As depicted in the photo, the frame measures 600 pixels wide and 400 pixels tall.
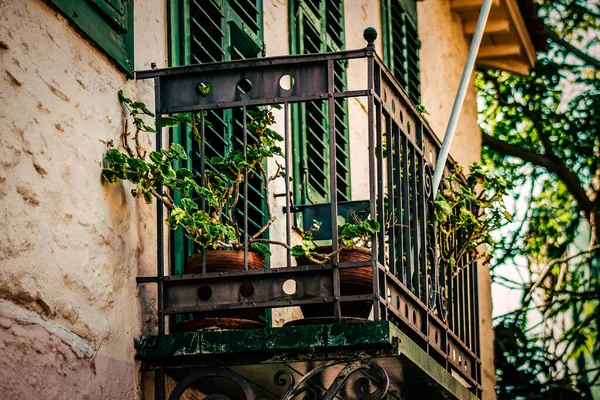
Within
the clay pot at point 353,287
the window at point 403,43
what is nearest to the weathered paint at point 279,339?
the clay pot at point 353,287

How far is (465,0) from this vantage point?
35.1 ft

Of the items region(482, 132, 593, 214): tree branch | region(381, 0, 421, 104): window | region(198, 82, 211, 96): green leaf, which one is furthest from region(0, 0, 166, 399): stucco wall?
region(482, 132, 593, 214): tree branch

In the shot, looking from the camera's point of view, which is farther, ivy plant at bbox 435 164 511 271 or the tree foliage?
the tree foliage

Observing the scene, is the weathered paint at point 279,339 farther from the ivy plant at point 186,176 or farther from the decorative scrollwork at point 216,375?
the ivy plant at point 186,176

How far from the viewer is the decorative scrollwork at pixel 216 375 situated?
503 centimetres

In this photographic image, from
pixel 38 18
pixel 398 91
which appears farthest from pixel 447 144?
pixel 38 18

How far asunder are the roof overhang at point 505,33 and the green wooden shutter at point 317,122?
101 inches

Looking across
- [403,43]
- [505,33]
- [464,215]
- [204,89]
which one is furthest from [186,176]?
[505,33]

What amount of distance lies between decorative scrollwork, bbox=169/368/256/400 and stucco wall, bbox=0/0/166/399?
0.63 ft

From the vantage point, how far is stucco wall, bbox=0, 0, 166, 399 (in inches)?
175

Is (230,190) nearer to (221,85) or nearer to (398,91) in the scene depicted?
(221,85)

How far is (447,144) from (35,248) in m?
2.62

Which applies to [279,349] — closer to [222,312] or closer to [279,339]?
[279,339]

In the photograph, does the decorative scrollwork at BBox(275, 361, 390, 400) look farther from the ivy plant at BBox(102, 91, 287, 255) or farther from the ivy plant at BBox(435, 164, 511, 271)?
the ivy plant at BBox(435, 164, 511, 271)
